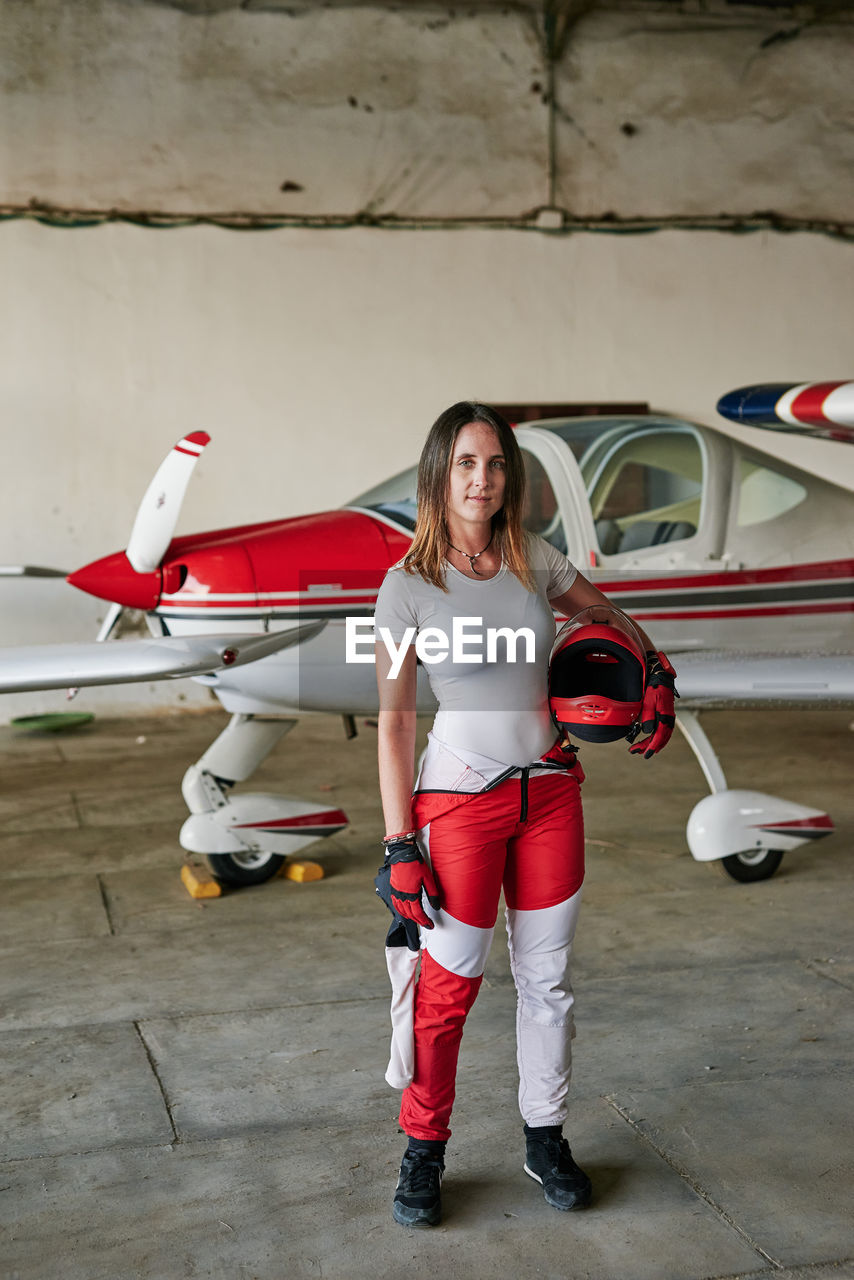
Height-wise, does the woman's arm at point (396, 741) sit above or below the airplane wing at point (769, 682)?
above

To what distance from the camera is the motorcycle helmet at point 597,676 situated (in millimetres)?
2459

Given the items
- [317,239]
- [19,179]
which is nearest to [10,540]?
[19,179]

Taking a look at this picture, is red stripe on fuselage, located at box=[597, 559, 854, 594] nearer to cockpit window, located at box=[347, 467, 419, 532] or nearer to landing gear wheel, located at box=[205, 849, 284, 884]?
cockpit window, located at box=[347, 467, 419, 532]

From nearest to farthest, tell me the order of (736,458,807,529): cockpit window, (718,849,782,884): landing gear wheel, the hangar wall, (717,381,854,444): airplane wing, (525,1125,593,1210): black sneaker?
(525,1125,593,1210): black sneaker < (717,381,854,444): airplane wing < (718,849,782,884): landing gear wheel < (736,458,807,529): cockpit window < the hangar wall

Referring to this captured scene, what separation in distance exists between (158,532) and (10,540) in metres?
4.63

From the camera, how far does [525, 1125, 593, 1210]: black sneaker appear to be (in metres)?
2.46

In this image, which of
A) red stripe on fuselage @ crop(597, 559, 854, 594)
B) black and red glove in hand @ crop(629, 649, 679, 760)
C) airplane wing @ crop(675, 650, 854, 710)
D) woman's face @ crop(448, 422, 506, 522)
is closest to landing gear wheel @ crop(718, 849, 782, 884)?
airplane wing @ crop(675, 650, 854, 710)

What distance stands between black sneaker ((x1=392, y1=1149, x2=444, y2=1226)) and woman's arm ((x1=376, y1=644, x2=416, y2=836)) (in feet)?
2.21

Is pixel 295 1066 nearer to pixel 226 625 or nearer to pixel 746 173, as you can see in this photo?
pixel 226 625

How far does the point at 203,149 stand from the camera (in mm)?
8820

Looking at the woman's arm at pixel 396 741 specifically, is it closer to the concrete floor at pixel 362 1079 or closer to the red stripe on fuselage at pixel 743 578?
the concrete floor at pixel 362 1079

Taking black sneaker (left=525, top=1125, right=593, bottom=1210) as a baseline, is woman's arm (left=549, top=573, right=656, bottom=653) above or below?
above

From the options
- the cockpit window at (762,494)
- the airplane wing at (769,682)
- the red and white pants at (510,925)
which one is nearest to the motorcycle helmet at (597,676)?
the red and white pants at (510,925)

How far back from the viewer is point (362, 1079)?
3090 millimetres
